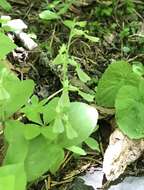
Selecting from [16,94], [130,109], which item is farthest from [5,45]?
[130,109]

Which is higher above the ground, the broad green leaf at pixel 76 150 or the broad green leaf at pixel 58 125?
the broad green leaf at pixel 58 125

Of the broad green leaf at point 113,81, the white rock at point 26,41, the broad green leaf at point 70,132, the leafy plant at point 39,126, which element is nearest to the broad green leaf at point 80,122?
the leafy plant at point 39,126

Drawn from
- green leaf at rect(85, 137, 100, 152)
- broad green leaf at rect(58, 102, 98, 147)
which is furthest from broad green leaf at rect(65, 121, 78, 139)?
green leaf at rect(85, 137, 100, 152)

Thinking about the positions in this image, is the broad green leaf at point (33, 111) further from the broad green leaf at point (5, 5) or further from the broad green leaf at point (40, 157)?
the broad green leaf at point (5, 5)

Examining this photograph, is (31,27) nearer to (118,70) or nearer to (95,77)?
(95,77)

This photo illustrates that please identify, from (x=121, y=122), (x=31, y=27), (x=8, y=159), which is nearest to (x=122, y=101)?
(x=121, y=122)

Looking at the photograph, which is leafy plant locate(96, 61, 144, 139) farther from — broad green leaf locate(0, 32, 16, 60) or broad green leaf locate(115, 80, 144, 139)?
broad green leaf locate(0, 32, 16, 60)
